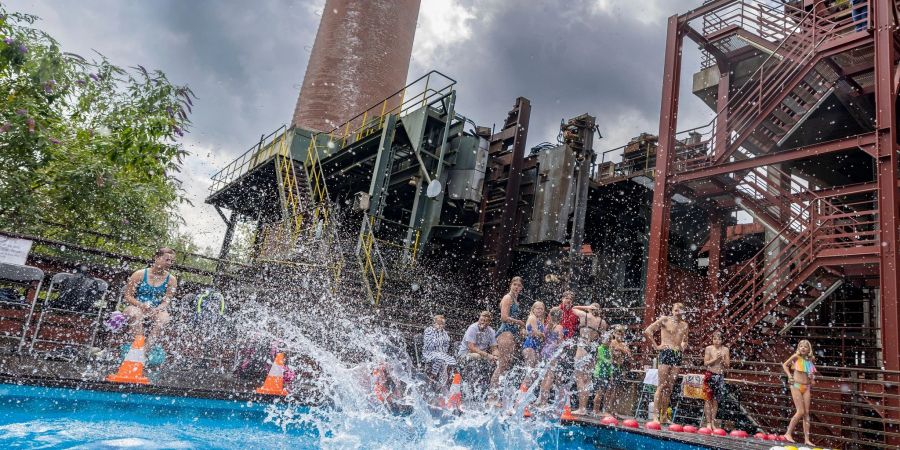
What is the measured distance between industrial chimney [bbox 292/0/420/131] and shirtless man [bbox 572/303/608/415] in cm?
1797

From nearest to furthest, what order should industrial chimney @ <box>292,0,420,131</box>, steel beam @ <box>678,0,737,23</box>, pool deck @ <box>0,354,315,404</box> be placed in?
1. pool deck @ <box>0,354,315,404</box>
2. steel beam @ <box>678,0,737,23</box>
3. industrial chimney @ <box>292,0,420,131</box>

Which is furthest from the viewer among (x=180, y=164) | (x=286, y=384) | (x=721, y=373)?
(x=180, y=164)

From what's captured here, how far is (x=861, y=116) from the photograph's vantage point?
11852mm

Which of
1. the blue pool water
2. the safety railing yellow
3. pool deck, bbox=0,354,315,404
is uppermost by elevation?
the safety railing yellow

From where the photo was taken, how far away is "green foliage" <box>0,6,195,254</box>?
8.24 meters

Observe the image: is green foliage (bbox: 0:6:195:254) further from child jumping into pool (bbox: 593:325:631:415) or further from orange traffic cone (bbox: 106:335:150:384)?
child jumping into pool (bbox: 593:325:631:415)

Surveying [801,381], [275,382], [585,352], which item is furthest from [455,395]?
[801,381]

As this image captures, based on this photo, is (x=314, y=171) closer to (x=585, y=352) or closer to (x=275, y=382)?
(x=275, y=382)

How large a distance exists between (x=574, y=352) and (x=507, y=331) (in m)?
1.17

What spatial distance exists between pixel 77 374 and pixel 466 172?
37.3 feet

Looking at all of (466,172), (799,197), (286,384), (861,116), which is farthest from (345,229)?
(861,116)

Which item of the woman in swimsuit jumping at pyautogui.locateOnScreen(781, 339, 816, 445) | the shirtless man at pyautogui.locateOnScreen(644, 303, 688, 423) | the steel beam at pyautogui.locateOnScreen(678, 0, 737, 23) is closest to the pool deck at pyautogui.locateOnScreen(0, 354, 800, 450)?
the shirtless man at pyautogui.locateOnScreen(644, 303, 688, 423)

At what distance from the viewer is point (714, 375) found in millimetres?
8102

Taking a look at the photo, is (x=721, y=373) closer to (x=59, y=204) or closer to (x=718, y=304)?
(x=718, y=304)
